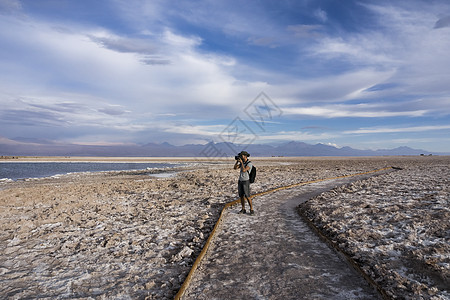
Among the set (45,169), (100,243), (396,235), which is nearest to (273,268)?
(396,235)

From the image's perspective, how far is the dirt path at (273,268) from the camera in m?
4.32

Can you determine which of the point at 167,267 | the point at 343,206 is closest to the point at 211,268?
the point at 167,267

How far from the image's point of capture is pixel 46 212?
10578 millimetres

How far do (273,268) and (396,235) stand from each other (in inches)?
145

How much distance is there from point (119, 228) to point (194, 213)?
2857 millimetres

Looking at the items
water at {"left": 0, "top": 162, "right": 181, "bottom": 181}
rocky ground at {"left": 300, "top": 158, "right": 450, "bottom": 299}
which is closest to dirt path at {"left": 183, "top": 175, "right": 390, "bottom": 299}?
rocky ground at {"left": 300, "top": 158, "right": 450, "bottom": 299}

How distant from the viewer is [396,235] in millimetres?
6719

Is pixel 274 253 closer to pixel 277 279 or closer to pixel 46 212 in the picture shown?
pixel 277 279

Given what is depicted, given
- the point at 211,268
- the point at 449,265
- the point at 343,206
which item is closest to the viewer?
the point at 449,265

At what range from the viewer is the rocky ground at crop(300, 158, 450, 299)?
4535mm

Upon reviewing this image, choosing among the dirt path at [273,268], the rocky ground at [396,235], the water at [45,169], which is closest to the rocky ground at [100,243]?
the dirt path at [273,268]

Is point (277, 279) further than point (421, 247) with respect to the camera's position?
No

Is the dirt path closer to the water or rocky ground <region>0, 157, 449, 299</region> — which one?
rocky ground <region>0, 157, 449, 299</region>

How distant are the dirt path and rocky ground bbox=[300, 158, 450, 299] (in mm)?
524
